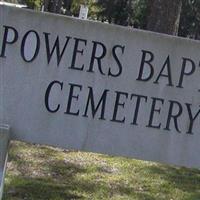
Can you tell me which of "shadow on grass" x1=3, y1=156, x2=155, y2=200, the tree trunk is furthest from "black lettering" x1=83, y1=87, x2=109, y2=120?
the tree trunk

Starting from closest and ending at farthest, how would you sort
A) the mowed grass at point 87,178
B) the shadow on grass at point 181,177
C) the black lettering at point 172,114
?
the black lettering at point 172,114
the mowed grass at point 87,178
the shadow on grass at point 181,177

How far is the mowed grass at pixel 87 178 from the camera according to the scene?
243 inches

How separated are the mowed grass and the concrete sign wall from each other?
51.3 inches

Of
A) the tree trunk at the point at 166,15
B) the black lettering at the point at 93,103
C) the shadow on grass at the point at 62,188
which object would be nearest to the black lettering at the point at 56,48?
the black lettering at the point at 93,103

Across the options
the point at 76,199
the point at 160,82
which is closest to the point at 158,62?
the point at 160,82

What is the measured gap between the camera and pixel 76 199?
6.00m

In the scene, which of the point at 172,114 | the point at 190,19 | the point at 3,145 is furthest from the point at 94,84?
the point at 190,19

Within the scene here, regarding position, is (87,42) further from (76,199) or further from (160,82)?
(76,199)

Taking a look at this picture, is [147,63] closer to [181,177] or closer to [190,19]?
[181,177]

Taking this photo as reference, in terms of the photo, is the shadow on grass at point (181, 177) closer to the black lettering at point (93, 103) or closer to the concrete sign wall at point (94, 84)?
the concrete sign wall at point (94, 84)

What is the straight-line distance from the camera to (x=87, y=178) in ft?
22.2

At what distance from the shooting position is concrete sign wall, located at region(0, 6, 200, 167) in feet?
15.5

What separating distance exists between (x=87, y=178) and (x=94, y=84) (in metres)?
2.20

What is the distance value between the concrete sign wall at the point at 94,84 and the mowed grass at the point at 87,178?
4.27 feet
